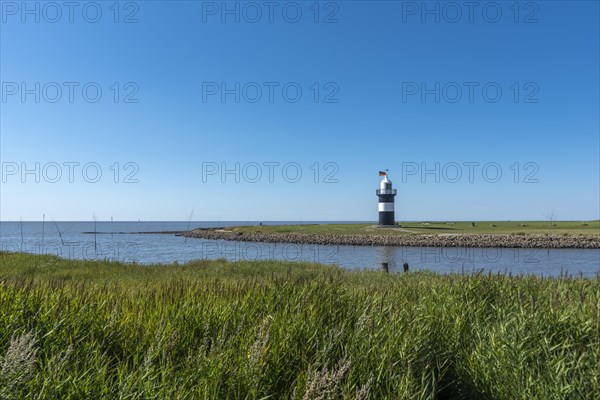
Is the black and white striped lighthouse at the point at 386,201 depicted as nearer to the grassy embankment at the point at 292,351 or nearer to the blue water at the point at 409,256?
the blue water at the point at 409,256

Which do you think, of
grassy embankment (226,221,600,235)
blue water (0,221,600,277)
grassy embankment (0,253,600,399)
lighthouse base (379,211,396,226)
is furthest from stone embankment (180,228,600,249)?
grassy embankment (0,253,600,399)

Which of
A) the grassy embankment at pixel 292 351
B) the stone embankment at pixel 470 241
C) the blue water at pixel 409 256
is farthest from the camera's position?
the stone embankment at pixel 470 241

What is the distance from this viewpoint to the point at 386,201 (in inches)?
2894

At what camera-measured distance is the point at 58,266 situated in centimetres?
2088

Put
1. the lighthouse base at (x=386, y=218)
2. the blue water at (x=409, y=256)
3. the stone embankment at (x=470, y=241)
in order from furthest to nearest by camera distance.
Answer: the lighthouse base at (x=386, y=218), the stone embankment at (x=470, y=241), the blue water at (x=409, y=256)

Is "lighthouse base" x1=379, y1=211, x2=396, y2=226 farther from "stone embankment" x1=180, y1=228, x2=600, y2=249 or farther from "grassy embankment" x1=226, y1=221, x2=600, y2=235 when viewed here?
"stone embankment" x1=180, y1=228, x2=600, y2=249

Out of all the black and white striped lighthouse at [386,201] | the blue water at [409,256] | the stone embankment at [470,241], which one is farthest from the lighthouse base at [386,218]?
the blue water at [409,256]

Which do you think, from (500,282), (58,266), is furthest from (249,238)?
(500,282)

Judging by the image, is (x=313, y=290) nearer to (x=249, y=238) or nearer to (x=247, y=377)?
(x=247, y=377)

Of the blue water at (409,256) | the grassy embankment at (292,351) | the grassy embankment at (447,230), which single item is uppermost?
the grassy embankment at (292,351)

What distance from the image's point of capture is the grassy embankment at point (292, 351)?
3.08 meters

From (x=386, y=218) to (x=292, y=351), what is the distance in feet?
245

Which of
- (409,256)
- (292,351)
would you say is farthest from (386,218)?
(292,351)

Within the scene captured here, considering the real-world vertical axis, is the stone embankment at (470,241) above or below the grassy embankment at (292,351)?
below
